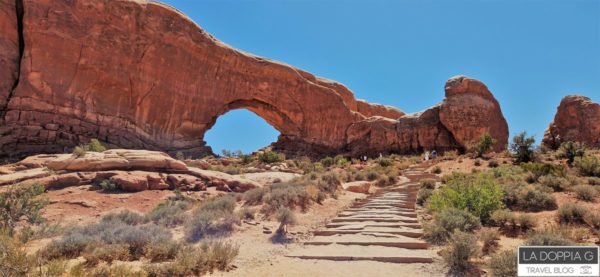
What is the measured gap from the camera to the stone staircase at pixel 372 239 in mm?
5750

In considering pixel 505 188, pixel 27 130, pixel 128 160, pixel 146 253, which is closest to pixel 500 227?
pixel 505 188

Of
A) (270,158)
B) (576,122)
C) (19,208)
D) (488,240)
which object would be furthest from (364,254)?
(576,122)

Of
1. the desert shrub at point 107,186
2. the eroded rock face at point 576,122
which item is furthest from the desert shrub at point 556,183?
the eroded rock face at point 576,122

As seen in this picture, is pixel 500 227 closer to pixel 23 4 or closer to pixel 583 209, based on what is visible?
pixel 583 209

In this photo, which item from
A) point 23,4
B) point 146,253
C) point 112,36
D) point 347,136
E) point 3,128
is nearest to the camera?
point 146,253

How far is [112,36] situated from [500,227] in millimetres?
28114

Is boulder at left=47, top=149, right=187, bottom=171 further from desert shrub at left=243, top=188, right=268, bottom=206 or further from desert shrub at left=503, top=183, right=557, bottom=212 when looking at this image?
desert shrub at left=503, top=183, right=557, bottom=212

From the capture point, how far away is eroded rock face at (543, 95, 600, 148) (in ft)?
96.2

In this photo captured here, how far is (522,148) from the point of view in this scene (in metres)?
22.4

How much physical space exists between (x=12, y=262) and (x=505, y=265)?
242 inches

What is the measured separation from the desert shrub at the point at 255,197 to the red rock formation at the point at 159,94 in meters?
18.1

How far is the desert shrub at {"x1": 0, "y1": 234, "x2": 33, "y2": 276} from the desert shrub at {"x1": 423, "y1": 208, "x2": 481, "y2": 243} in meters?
6.51

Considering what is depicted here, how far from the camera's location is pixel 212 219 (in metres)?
8.09

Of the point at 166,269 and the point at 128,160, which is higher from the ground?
the point at 128,160
